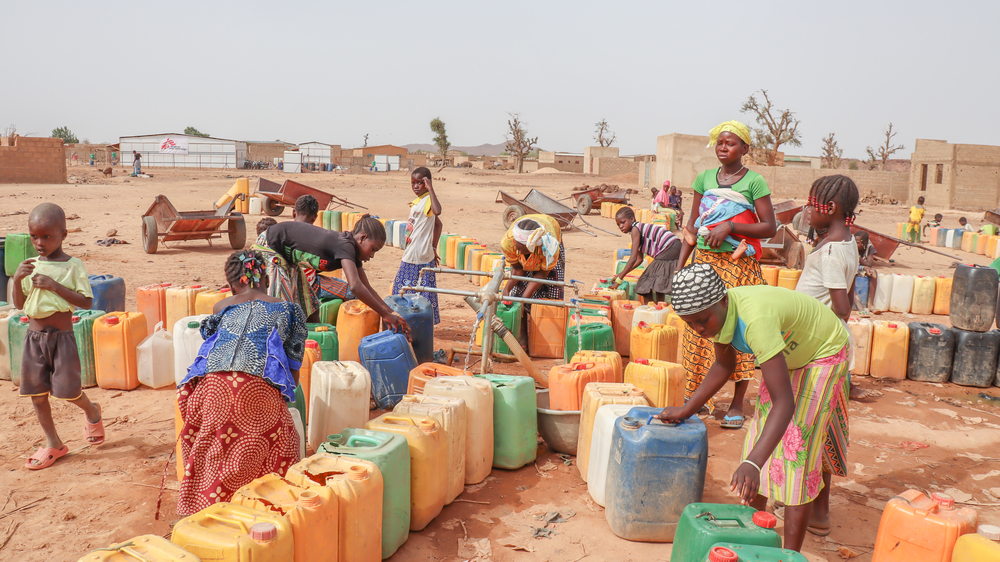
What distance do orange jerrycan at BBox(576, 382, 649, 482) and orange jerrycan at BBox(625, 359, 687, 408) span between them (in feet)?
1.82

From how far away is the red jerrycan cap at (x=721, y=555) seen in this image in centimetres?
228

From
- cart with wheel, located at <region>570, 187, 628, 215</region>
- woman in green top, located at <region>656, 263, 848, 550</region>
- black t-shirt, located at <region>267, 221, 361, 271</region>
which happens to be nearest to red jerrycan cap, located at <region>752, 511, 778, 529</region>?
woman in green top, located at <region>656, 263, 848, 550</region>

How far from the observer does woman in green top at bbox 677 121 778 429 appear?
452cm

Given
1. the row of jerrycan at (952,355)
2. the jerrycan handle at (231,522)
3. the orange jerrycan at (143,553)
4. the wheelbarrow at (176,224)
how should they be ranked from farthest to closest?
the wheelbarrow at (176,224) → the row of jerrycan at (952,355) → the jerrycan handle at (231,522) → the orange jerrycan at (143,553)

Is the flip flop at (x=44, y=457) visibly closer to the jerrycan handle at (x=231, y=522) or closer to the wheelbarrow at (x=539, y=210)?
the jerrycan handle at (x=231, y=522)

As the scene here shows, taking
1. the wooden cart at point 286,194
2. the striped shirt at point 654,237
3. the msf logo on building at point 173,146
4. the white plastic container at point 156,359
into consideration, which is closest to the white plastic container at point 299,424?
the white plastic container at point 156,359

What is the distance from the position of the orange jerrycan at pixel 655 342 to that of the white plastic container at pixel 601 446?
1.88 meters

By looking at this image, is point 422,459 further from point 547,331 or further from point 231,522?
point 547,331

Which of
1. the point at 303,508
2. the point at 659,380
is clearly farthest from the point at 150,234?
the point at 303,508

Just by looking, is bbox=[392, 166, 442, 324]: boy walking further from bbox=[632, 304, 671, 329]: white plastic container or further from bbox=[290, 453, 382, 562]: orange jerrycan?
bbox=[290, 453, 382, 562]: orange jerrycan

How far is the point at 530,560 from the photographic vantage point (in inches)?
129

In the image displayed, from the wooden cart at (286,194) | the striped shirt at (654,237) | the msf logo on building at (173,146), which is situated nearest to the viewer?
the striped shirt at (654,237)

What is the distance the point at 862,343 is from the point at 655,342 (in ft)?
7.62

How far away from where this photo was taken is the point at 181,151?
47.0m
